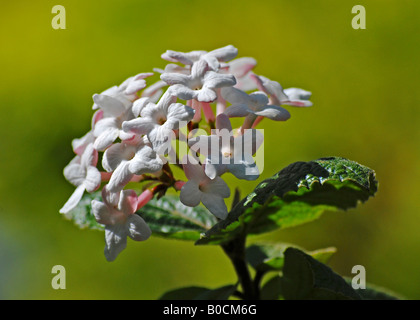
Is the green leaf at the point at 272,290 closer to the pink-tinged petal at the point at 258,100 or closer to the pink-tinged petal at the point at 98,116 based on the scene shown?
the pink-tinged petal at the point at 258,100

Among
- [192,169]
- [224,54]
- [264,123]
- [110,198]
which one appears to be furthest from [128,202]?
[264,123]

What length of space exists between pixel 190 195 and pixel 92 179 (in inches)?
7.8

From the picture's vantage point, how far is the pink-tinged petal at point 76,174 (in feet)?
3.18

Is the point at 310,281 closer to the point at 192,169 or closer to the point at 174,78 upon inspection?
the point at 192,169

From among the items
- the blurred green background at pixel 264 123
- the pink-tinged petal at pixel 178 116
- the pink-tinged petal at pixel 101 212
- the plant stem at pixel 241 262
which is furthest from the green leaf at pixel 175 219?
the blurred green background at pixel 264 123

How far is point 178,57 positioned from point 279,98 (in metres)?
0.21

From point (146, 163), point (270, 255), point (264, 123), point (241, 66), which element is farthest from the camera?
point (264, 123)

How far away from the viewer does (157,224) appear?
1094 mm

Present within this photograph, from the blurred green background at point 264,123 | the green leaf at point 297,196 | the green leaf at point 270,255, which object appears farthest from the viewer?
the blurred green background at point 264,123

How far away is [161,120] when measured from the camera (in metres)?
0.86

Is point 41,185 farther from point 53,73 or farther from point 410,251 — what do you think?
point 410,251

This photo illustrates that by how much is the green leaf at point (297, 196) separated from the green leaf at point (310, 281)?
105 millimetres

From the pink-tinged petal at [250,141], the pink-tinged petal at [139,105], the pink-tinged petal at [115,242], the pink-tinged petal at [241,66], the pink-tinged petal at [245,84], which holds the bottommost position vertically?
the pink-tinged petal at [115,242]

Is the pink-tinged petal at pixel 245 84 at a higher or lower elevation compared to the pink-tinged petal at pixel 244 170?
higher
